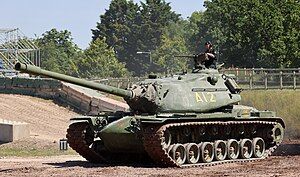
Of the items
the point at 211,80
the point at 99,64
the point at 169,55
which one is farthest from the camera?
the point at 169,55

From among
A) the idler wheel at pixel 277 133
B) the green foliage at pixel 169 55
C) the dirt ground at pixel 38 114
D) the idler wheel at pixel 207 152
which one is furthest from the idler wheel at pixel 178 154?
the green foliage at pixel 169 55

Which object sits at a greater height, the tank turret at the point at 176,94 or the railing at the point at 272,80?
the railing at the point at 272,80

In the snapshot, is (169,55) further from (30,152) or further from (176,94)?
(176,94)

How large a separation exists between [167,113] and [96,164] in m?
2.79

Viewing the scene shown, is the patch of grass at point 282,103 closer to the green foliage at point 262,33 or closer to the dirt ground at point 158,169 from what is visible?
the dirt ground at point 158,169

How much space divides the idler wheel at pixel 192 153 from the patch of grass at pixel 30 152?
32.4ft

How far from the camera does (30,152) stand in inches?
1366

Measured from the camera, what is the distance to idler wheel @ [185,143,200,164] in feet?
80.7

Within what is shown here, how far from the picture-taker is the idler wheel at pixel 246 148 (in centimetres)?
2647

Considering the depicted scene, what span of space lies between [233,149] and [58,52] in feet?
374

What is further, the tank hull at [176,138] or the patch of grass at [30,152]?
the patch of grass at [30,152]

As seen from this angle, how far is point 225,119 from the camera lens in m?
25.8

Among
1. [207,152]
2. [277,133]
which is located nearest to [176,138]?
[207,152]

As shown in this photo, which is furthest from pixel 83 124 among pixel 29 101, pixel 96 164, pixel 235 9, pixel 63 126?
pixel 235 9
